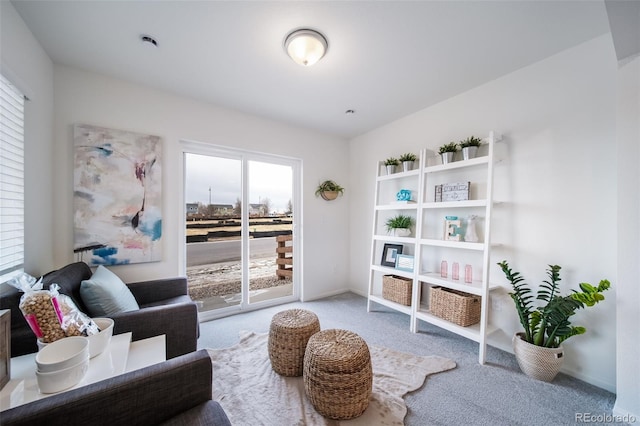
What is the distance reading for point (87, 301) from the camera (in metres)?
1.61

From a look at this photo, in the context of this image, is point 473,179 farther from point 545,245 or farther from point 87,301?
point 87,301

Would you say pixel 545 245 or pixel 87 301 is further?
pixel 545 245

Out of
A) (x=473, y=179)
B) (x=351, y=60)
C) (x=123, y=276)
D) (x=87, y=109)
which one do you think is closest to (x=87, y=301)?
(x=123, y=276)

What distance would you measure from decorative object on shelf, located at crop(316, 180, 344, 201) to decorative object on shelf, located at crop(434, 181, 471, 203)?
1473 millimetres

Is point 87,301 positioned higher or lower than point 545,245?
lower

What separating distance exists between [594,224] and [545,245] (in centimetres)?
A: 33

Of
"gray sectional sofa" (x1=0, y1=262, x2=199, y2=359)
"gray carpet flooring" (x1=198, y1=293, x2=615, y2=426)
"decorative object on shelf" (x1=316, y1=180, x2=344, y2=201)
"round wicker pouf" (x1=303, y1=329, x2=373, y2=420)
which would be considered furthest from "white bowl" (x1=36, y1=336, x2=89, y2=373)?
"decorative object on shelf" (x1=316, y1=180, x2=344, y2=201)

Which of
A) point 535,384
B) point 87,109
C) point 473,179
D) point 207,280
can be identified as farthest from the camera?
point 207,280

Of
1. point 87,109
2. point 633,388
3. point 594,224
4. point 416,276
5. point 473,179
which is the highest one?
point 87,109

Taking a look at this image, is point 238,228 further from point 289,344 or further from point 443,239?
point 443,239

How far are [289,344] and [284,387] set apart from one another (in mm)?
276

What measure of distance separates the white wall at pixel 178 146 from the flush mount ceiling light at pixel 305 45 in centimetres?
145

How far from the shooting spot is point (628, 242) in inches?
57.4

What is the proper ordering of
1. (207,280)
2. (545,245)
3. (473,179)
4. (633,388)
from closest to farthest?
(633,388), (545,245), (473,179), (207,280)
